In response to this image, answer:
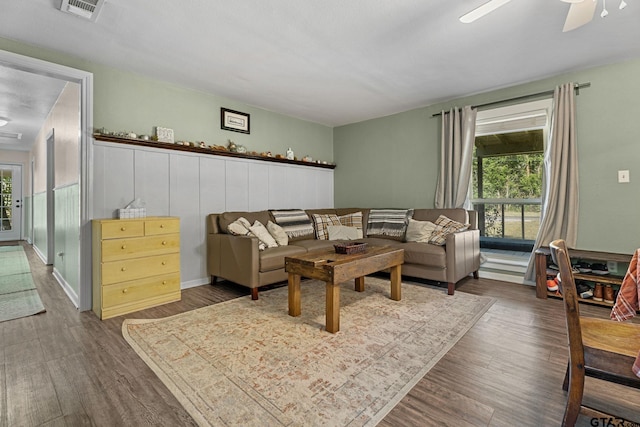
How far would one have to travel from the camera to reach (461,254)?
11.2 feet

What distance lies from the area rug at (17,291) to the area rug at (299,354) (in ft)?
3.96

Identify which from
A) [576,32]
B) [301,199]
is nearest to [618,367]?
[576,32]

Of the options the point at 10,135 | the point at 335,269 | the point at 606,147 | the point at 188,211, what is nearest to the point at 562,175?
the point at 606,147

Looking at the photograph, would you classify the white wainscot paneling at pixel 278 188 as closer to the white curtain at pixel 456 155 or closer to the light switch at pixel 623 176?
the white curtain at pixel 456 155

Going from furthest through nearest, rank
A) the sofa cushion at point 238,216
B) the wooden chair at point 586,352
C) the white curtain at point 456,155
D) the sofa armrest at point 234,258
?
the white curtain at point 456,155 < the sofa cushion at point 238,216 < the sofa armrest at point 234,258 < the wooden chair at point 586,352

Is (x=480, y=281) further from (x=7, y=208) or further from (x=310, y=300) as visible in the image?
(x=7, y=208)

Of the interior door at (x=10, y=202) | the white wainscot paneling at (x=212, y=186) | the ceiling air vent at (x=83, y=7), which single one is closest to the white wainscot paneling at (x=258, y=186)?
the white wainscot paneling at (x=212, y=186)

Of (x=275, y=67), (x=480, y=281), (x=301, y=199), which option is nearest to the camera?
(x=275, y=67)

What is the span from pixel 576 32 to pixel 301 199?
12.4ft

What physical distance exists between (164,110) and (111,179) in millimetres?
1028

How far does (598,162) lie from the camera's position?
321 cm

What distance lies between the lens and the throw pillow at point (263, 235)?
355 cm

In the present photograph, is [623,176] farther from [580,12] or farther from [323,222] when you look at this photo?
[323,222]

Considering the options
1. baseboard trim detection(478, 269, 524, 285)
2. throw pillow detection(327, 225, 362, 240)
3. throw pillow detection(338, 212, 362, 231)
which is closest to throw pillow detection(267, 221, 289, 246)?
throw pillow detection(327, 225, 362, 240)
